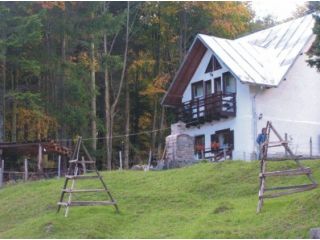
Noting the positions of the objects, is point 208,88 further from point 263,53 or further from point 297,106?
point 297,106

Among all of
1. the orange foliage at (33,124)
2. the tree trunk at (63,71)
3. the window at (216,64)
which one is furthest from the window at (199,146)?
the orange foliage at (33,124)

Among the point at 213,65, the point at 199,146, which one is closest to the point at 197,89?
the point at 213,65

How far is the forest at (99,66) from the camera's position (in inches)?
1598

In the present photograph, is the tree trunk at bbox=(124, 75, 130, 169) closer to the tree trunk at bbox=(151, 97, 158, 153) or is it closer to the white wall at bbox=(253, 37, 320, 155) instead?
the tree trunk at bbox=(151, 97, 158, 153)

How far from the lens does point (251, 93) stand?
35812mm

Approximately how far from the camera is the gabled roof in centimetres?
3572

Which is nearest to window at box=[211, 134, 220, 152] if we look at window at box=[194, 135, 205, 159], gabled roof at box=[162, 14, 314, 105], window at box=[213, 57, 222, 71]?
window at box=[194, 135, 205, 159]

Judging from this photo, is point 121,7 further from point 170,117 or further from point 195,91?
point 195,91

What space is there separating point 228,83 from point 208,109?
1847 mm

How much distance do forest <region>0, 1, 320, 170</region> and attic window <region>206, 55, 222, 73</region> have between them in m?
7.23

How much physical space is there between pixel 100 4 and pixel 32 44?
5.85 metres

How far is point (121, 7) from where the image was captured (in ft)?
163

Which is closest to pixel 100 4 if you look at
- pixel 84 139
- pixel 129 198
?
pixel 84 139

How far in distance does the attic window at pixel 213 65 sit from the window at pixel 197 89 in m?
1.26
